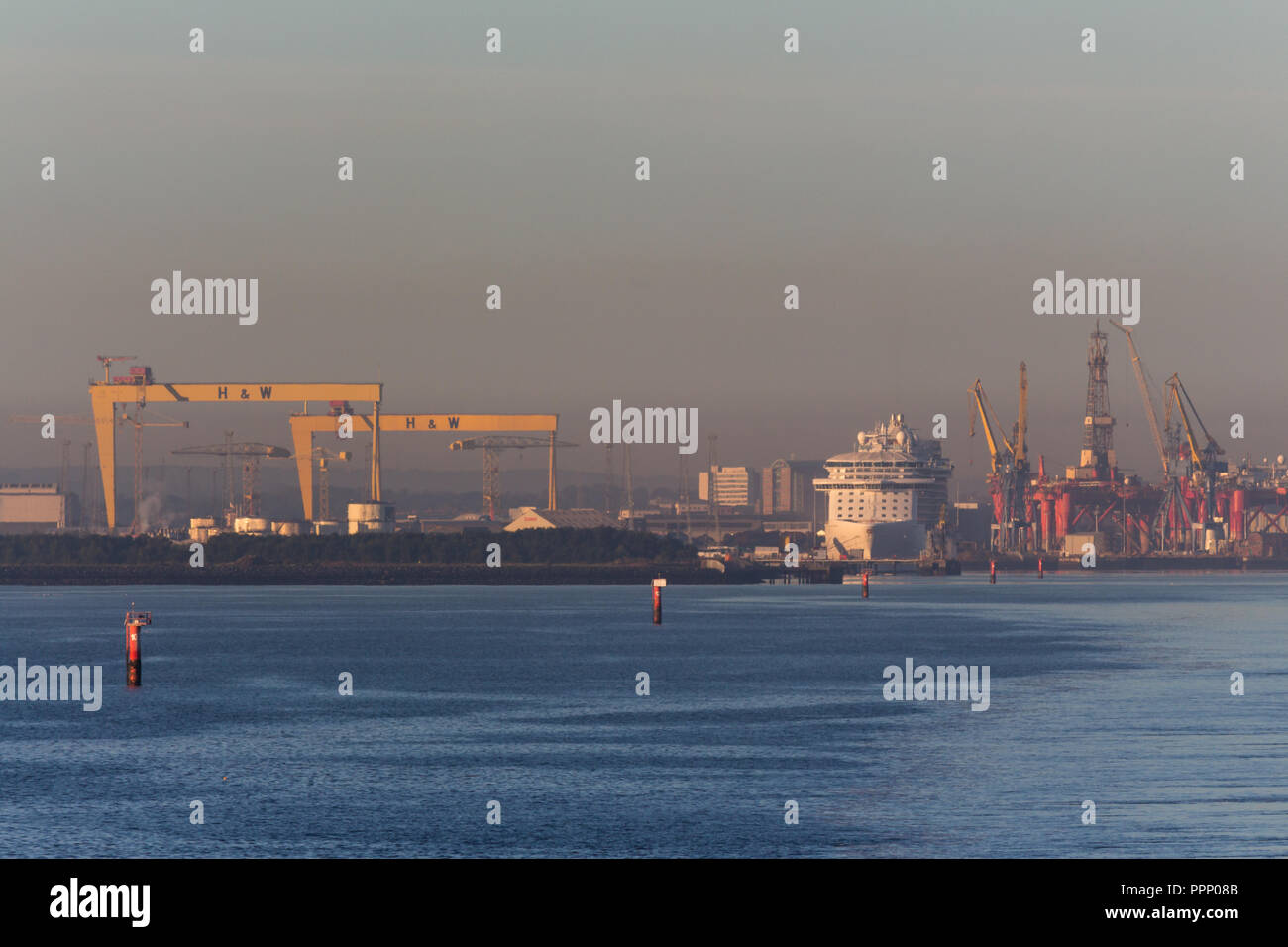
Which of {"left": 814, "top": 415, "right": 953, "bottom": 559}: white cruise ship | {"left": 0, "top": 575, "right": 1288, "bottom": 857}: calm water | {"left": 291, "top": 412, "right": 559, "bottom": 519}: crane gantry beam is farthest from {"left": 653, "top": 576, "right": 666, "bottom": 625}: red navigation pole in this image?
{"left": 814, "top": 415, "right": 953, "bottom": 559}: white cruise ship

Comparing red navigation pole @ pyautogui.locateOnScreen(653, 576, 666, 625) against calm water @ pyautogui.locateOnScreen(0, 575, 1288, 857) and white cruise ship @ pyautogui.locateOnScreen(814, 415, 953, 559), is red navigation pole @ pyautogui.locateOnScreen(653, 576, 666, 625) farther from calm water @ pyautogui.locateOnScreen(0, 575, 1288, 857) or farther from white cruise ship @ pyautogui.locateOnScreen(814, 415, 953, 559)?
white cruise ship @ pyautogui.locateOnScreen(814, 415, 953, 559)
